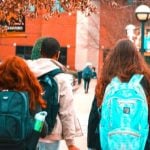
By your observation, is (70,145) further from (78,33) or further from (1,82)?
(78,33)

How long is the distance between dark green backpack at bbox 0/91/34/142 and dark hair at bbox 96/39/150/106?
680 millimetres

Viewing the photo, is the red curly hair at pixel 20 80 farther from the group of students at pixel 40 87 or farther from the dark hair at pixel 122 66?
the dark hair at pixel 122 66

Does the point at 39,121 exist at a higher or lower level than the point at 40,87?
lower

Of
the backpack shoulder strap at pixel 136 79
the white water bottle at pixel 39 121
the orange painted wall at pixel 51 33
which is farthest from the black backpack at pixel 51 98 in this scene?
the orange painted wall at pixel 51 33

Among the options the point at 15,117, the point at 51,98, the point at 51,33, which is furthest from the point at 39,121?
the point at 51,33

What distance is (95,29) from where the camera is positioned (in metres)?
60.9

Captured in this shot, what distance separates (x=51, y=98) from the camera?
520cm

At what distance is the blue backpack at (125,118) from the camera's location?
4.83m

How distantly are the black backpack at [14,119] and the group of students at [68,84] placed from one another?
0.34 feet

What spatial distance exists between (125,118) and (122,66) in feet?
1.57

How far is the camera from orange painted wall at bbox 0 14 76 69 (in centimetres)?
6172

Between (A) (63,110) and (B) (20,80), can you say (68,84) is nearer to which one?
(A) (63,110)

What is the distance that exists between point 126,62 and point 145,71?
0.59ft

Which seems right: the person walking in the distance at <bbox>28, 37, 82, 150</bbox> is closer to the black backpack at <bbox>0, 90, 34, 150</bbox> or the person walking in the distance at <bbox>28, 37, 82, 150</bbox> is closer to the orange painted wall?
the black backpack at <bbox>0, 90, 34, 150</bbox>
